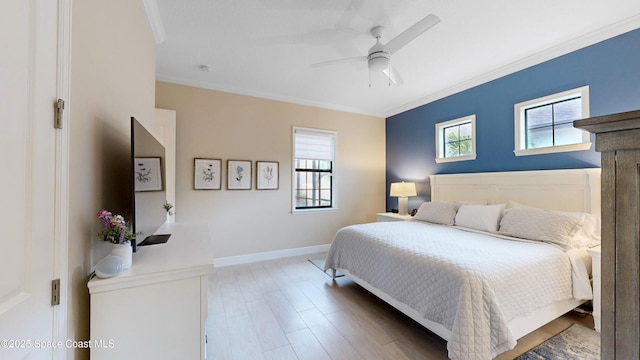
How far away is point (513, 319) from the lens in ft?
5.52

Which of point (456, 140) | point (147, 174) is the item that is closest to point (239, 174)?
point (147, 174)

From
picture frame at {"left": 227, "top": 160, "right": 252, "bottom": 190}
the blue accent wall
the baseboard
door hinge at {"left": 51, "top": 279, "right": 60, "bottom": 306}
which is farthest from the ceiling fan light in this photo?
the baseboard

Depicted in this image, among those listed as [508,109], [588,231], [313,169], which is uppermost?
[508,109]

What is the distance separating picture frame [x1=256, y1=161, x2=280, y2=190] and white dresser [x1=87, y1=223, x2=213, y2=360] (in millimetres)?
2715

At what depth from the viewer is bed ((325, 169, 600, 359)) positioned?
1.54 m

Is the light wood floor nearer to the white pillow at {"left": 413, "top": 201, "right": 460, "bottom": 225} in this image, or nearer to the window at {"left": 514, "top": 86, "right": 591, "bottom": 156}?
the white pillow at {"left": 413, "top": 201, "right": 460, "bottom": 225}

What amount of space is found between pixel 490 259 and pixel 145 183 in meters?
2.43

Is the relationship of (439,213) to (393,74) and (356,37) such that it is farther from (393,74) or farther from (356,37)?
(356,37)

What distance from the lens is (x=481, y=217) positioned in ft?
9.49

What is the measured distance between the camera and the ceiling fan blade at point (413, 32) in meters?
1.77

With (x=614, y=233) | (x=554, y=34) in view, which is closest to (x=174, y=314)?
(x=614, y=233)

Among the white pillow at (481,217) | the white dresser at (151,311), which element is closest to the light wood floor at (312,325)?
the white dresser at (151,311)

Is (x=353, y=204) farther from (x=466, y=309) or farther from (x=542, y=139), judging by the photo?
(x=466, y=309)

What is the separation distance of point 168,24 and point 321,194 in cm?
330
